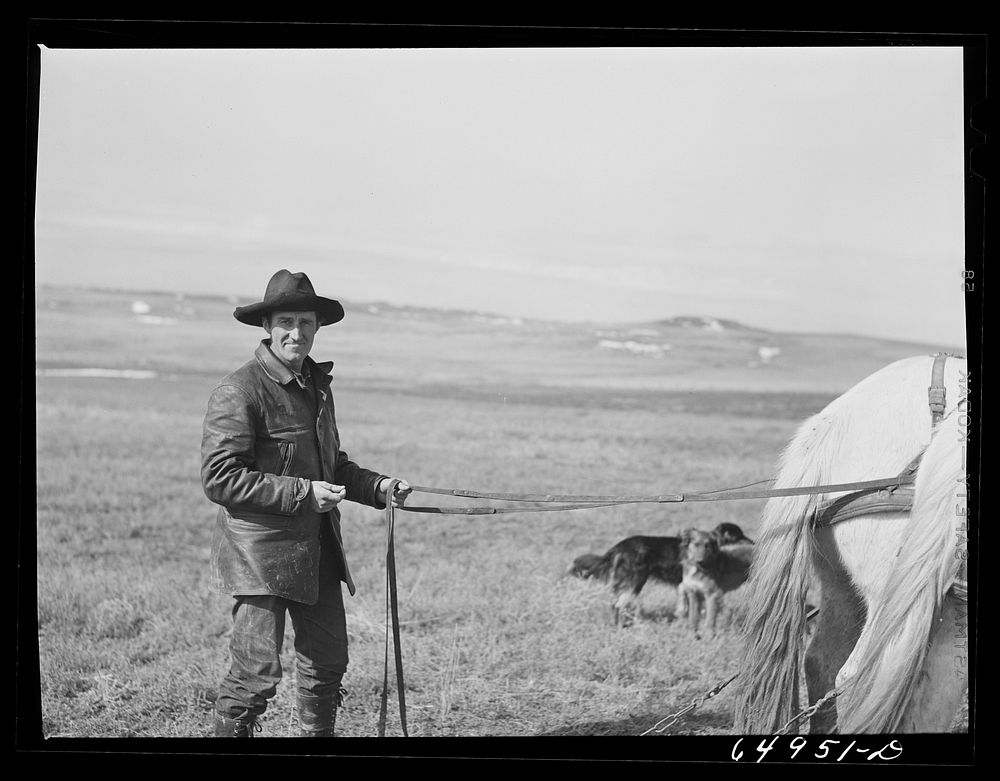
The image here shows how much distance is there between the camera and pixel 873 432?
136 inches

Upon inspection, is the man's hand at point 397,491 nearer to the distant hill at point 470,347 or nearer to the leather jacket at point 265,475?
the leather jacket at point 265,475

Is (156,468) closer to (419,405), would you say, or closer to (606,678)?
(419,405)

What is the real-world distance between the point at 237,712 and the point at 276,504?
839 millimetres

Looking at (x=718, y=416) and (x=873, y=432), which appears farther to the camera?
(x=718, y=416)

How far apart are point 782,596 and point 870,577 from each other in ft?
1.14

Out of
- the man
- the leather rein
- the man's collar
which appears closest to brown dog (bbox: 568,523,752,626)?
the leather rein

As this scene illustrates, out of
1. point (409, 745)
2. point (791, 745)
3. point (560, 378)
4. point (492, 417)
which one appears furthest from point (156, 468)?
point (791, 745)

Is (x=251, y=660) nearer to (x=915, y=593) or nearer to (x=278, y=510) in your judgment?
(x=278, y=510)

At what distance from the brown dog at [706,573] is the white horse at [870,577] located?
6.59 ft

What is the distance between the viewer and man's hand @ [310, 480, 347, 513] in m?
3.31

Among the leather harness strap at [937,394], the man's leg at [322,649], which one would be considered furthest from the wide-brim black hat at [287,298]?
the leather harness strap at [937,394]

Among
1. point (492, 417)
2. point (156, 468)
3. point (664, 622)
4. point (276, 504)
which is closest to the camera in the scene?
point (276, 504)

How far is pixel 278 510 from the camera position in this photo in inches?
130

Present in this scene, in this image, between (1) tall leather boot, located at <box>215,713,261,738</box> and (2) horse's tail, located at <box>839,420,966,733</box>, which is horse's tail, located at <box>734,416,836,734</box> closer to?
(2) horse's tail, located at <box>839,420,966,733</box>
